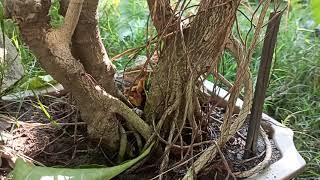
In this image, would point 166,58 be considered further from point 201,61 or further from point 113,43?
point 113,43

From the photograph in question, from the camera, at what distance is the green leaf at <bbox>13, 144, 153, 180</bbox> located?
780 millimetres

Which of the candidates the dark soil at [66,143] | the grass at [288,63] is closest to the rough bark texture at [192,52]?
the dark soil at [66,143]

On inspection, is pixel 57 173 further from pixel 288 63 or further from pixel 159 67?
pixel 288 63

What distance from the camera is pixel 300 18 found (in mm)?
1925

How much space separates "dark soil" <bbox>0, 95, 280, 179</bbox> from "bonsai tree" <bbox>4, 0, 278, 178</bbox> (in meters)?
0.03

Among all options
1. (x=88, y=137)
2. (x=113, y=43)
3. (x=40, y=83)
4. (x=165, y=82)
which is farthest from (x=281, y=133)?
(x=113, y=43)

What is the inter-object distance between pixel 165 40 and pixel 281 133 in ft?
1.05

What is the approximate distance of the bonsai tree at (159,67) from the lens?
78 centimetres

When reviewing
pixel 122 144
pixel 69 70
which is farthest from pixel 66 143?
pixel 69 70

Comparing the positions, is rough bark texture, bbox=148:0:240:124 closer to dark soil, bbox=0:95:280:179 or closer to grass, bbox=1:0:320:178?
dark soil, bbox=0:95:280:179

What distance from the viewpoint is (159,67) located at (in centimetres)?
92

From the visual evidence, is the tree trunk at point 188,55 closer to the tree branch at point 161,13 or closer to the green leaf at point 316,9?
the tree branch at point 161,13

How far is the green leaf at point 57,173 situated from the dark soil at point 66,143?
0.07 meters

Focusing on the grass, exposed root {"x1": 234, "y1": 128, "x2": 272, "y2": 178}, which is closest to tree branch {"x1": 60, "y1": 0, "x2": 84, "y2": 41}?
exposed root {"x1": 234, "y1": 128, "x2": 272, "y2": 178}
